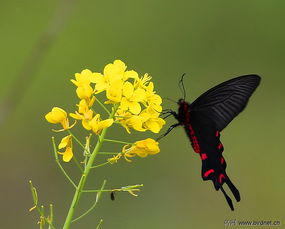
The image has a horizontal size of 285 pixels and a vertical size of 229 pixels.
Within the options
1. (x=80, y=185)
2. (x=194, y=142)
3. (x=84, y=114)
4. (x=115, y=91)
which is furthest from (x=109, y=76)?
(x=194, y=142)

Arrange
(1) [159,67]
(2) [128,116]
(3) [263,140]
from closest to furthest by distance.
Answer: (2) [128,116], (3) [263,140], (1) [159,67]

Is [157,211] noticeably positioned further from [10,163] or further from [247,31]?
[247,31]

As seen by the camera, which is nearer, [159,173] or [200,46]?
[159,173]

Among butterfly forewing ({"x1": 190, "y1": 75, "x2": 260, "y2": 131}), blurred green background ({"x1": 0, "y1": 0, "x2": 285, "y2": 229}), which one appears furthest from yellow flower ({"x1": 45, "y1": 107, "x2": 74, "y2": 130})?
blurred green background ({"x1": 0, "y1": 0, "x2": 285, "y2": 229})

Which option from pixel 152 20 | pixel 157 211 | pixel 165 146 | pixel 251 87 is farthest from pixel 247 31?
pixel 251 87

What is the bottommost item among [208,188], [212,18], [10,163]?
[208,188]

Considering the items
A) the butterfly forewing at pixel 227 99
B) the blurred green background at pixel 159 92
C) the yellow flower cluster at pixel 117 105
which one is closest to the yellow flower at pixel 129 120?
the yellow flower cluster at pixel 117 105

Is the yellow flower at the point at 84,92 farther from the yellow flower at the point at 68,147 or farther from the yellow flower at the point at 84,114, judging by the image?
the yellow flower at the point at 68,147
